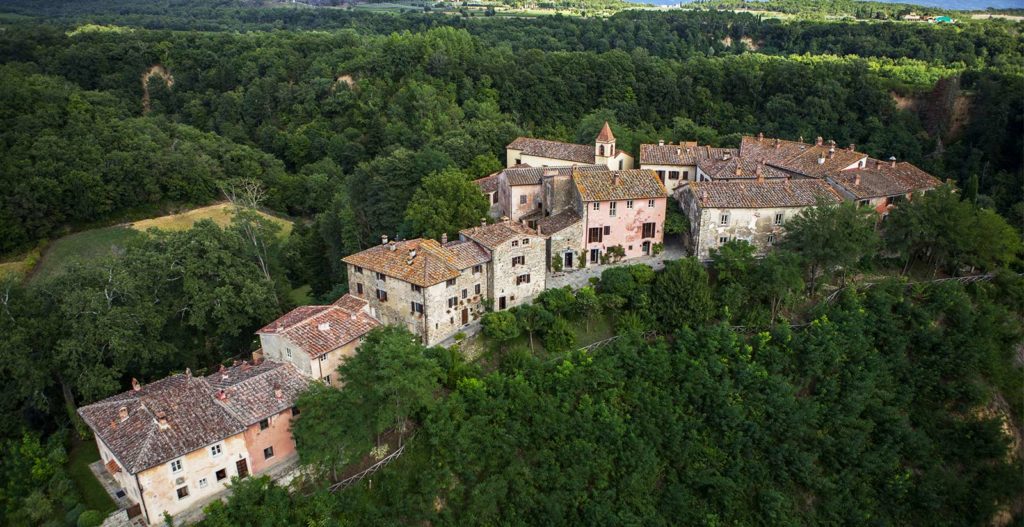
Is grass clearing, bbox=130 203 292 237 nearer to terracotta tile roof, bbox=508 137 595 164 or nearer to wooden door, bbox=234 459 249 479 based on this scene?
terracotta tile roof, bbox=508 137 595 164

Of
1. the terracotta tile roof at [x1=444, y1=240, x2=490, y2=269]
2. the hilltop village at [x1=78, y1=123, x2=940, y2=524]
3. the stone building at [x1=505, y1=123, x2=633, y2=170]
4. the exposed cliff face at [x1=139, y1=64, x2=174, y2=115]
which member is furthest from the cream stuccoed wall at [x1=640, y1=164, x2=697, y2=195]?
the exposed cliff face at [x1=139, y1=64, x2=174, y2=115]

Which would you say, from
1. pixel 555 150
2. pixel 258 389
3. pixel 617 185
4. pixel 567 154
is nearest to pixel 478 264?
pixel 617 185

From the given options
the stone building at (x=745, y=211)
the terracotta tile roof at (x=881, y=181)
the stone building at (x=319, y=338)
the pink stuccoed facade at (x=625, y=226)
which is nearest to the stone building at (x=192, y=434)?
the stone building at (x=319, y=338)

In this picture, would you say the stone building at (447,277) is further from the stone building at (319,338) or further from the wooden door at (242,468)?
the wooden door at (242,468)

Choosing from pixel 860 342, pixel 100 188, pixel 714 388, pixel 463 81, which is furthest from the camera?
pixel 463 81

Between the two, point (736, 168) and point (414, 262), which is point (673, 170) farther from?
point (414, 262)

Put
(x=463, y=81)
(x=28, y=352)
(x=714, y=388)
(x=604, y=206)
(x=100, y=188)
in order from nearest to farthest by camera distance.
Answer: (x=28, y=352), (x=714, y=388), (x=604, y=206), (x=100, y=188), (x=463, y=81)

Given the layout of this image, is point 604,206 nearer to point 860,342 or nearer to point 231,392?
point 860,342

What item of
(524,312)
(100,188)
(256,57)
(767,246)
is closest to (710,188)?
(767,246)
